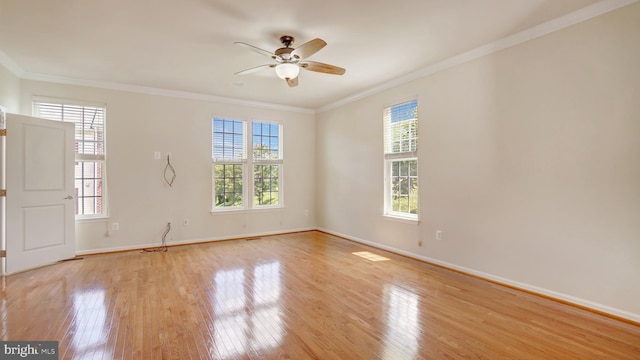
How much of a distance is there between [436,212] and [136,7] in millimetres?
4173

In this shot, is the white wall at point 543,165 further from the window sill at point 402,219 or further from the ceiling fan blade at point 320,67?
the ceiling fan blade at point 320,67

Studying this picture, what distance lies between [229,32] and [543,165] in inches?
142

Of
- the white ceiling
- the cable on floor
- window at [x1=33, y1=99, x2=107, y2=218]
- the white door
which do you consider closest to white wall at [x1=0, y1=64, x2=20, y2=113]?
the white ceiling

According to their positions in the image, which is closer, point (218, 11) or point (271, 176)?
point (218, 11)

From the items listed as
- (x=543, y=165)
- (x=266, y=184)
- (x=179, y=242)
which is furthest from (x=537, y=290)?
(x=179, y=242)

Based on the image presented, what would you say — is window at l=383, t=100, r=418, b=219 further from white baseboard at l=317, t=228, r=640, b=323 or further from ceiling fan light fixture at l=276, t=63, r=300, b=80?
ceiling fan light fixture at l=276, t=63, r=300, b=80

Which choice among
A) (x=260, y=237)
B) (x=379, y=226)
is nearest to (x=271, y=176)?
(x=260, y=237)

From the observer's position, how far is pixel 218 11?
2791mm

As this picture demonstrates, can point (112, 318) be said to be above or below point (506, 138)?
below

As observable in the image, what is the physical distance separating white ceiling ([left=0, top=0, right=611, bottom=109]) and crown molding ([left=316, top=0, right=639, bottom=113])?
0.21ft

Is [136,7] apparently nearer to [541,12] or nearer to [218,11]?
[218,11]

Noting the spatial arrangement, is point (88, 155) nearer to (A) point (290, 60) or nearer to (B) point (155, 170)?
(B) point (155, 170)

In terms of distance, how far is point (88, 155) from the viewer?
478 centimetres

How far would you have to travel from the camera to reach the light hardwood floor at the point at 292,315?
212 centimetres
